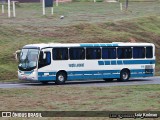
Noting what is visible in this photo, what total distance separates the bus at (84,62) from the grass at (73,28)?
4752 millimetres

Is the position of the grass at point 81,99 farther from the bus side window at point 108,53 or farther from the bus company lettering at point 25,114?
the bus side window at point 108,53

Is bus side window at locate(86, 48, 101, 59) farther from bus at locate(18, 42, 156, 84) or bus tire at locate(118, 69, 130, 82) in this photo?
bus tire at locate(118, 69, 130, 82)

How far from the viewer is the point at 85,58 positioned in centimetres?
4050

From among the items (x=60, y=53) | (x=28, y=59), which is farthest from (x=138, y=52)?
(x=28, y=59)

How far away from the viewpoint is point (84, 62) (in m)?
40.3

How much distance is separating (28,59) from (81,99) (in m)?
12.2

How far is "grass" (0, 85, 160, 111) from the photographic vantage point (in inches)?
936

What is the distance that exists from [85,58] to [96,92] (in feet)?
32.6

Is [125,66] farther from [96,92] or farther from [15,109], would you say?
[15,109]

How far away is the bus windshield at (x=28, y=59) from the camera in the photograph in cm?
3838

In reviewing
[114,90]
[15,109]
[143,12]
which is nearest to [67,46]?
[114,90]

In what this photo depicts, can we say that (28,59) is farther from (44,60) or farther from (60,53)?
(60,53)

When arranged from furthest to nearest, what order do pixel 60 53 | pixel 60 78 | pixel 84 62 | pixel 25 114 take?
pixel 84 62 < pixel 60 53 < pixel 60 78 < pixel 25 114

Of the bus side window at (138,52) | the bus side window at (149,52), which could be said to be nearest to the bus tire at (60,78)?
the bus side window at (138,52)
